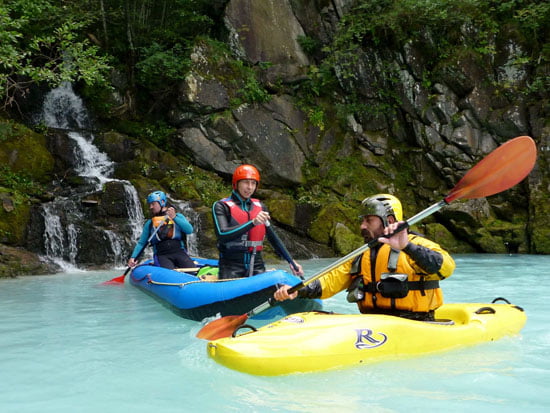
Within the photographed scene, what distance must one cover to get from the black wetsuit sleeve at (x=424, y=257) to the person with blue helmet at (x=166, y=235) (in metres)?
3.83

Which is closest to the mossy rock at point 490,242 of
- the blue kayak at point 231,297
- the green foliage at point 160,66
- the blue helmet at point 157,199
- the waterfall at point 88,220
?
the waterfall at point 88,220

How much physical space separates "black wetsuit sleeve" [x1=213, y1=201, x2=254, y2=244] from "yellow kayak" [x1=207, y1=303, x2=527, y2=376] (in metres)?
1.25

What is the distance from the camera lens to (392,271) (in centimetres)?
302

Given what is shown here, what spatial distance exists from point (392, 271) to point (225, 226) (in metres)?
1.78

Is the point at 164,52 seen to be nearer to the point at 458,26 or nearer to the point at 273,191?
the point at 273,191

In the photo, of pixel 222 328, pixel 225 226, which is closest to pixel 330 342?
pixel 222 328

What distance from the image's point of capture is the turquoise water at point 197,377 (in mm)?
2467

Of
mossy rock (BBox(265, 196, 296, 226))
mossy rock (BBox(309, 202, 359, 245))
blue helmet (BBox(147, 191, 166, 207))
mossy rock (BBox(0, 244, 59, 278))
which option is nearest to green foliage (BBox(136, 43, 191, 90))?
mossy rock (BBox(265, 196, 296, 226))

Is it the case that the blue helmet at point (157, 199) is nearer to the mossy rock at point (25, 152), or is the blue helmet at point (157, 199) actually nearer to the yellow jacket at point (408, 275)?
the yellow jacket at point (408, 275)

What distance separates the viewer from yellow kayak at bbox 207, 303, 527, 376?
2.66m

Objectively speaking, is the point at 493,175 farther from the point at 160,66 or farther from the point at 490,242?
the point at 160,66

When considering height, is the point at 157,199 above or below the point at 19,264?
above

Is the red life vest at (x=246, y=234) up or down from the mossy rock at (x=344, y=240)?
up

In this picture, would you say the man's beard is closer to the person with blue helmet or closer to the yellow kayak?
the yellow kayak
